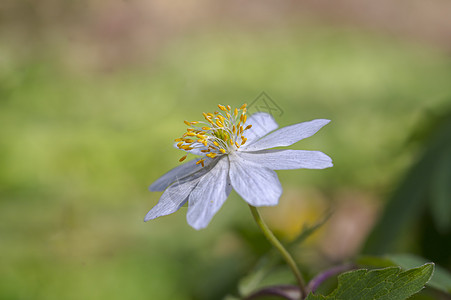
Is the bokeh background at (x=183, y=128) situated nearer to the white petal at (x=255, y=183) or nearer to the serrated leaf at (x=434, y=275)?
the serrated leaf at (x=434, y=275)

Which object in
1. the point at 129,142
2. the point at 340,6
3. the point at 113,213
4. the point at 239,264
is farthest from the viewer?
the point at 340,6

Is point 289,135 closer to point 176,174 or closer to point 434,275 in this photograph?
point 176,174

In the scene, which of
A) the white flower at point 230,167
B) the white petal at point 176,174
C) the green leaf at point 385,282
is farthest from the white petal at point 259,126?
the green leaf at point 385,282

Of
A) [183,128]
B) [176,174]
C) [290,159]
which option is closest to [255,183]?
[290,159]

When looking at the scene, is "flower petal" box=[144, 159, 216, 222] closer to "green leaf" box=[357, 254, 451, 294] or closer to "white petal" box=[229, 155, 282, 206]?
"white petal" box=[229, 155, 282, 206]

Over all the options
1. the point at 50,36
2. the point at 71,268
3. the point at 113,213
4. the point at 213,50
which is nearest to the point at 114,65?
the point at 50,36

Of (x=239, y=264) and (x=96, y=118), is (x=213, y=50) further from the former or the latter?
(x=239, y=264)

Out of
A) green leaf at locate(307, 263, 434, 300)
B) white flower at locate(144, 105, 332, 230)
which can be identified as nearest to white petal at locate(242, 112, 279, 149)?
white flower at locate(144, 105, 332, 230)
